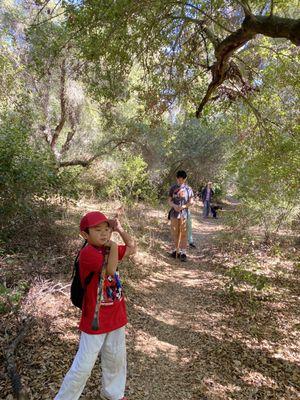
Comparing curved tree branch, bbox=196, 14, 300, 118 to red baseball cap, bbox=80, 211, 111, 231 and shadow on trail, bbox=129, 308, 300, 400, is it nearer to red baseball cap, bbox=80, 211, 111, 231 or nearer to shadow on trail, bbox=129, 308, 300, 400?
red baseball cap, bbox=80, 211, 111, 231

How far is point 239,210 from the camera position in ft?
33.7

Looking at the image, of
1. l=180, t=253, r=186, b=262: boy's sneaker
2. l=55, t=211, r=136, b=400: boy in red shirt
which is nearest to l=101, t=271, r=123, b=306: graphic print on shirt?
l=55, t=211, r=136, b=400: boy in red shirt

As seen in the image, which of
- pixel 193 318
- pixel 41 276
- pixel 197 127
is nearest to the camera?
pixel 41 276

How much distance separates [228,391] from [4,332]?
97.0 inches

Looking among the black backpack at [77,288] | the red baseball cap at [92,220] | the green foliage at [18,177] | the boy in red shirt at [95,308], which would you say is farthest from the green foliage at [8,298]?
the green foliage at [18,177]

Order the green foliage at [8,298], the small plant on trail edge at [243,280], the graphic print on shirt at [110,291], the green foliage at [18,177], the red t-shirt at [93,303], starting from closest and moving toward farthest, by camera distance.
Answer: the red t-shirt at [93,303], the graphic print on shirt at [110,291], the green foliage at [8,298], the green foliage at [18,177], the small plant on trail edge at [243,280]

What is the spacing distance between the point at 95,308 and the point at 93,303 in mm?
50

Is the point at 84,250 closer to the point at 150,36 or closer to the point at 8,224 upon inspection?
the point at 8,224

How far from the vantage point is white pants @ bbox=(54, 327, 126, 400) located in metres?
2.69

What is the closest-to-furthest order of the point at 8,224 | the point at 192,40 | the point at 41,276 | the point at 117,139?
1. the point at 41,276
2. the point at 8,224
3. the point at 192,40
4. the point at 117,139

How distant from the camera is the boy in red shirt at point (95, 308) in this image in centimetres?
269

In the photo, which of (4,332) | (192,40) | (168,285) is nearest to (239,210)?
(168,285)

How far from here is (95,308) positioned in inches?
107

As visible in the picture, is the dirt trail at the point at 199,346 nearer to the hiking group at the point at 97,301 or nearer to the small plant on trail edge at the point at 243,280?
the small plant on trail edge at the point at 243,280
